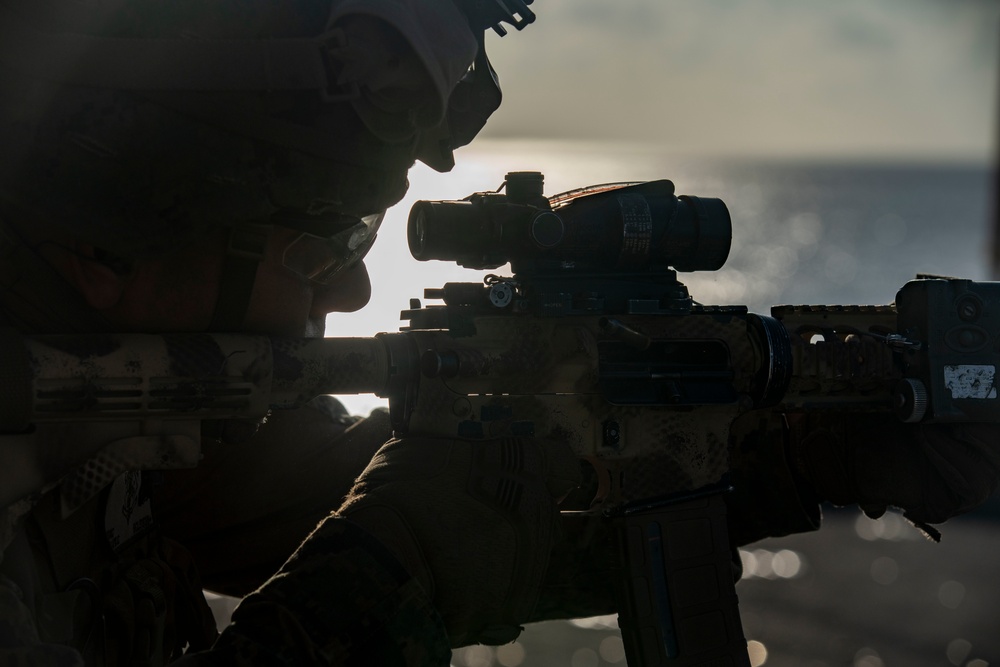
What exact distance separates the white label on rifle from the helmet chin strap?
7.24ft

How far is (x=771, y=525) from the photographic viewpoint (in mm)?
3422

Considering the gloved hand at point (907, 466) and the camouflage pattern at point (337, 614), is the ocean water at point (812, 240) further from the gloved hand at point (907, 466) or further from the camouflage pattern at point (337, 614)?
the camouflage pattern at point (337, 614)

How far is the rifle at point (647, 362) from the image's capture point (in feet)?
9.93

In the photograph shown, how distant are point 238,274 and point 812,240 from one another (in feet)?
261

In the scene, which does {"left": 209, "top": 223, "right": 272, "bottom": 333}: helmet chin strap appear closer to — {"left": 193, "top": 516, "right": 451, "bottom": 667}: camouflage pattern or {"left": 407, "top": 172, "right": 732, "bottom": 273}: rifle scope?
{"left": 193, "top": 516, "right": 451, "bottom": 667}: camouflage pattern

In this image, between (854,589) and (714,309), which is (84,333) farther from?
(854,589)

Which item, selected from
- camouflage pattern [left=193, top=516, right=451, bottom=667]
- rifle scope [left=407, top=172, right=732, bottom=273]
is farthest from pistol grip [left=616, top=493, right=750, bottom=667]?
camouflage pattern [left=193, top=516, right=451, bottom=667]

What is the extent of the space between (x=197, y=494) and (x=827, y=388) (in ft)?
6.61

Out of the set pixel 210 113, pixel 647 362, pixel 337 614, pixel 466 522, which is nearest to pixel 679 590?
pixel 647 362

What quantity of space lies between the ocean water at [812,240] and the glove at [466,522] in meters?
10.6

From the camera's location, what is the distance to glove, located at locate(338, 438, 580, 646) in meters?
2.33

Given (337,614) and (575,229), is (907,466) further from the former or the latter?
(337,614)

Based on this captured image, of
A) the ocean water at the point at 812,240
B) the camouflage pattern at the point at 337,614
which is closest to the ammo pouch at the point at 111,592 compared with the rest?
the camouflage pattern at the point at 337,614

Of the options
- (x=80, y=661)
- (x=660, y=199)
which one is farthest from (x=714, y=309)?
(x=80, y=661)
